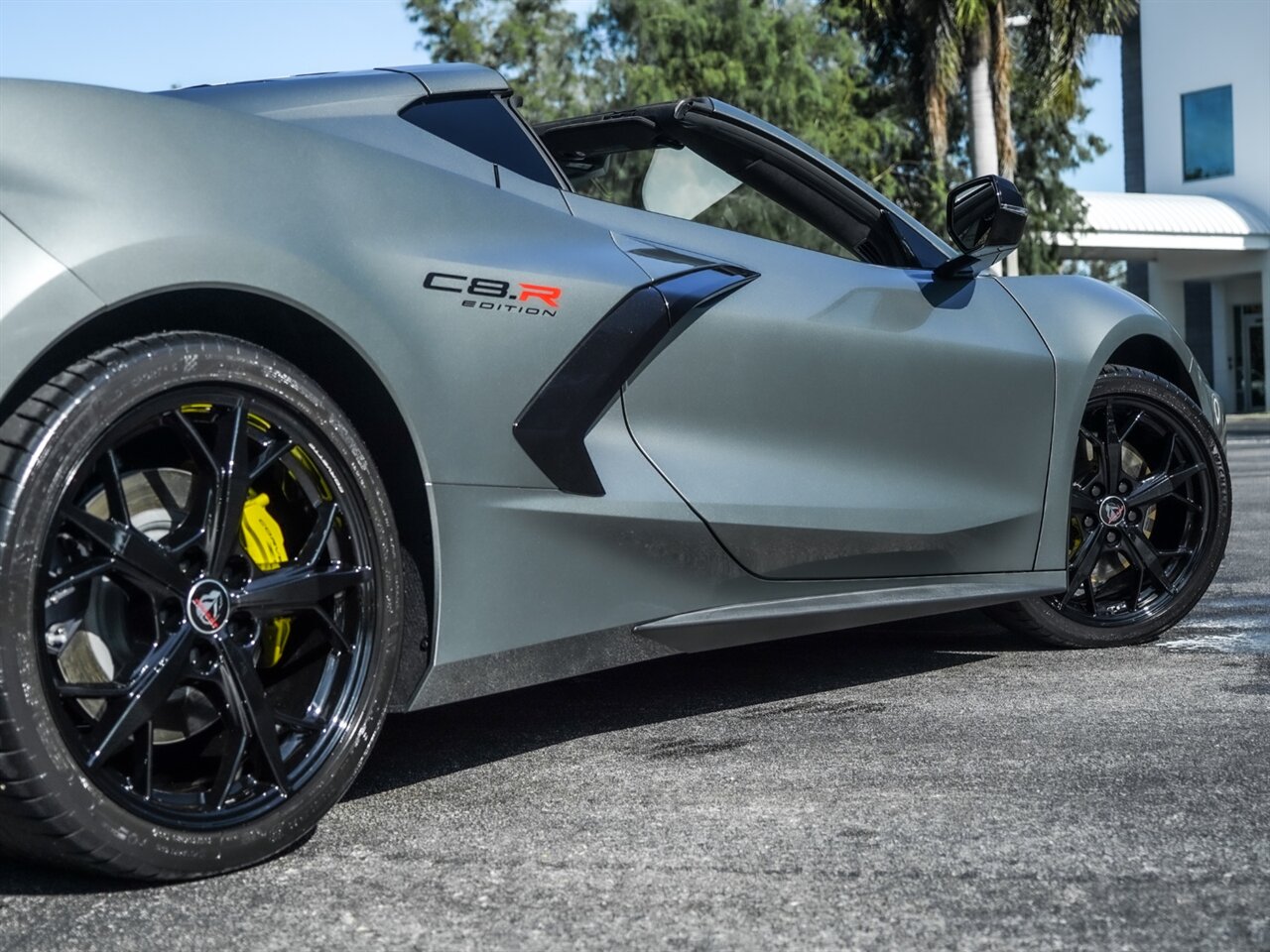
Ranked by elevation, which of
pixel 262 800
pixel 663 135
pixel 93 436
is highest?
pixel 663 135

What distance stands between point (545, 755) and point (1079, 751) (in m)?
1.05

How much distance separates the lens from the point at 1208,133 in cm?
3316

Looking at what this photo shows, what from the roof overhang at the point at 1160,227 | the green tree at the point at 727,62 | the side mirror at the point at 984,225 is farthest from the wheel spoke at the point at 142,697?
the roof overhang at the point at 1160,227

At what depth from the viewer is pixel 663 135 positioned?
3951mm

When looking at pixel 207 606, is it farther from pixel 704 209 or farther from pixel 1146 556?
pixel 1146 556

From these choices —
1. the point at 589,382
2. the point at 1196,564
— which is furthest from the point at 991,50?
the point at 589,382

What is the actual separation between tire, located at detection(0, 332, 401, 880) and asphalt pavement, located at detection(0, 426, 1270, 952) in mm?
135

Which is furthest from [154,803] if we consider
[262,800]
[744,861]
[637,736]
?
[637,736]

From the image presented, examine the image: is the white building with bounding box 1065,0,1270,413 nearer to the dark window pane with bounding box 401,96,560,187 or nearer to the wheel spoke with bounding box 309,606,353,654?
the dark window pane with bounding box 401,96,560,187

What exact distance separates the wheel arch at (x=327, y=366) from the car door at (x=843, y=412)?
1.66ft

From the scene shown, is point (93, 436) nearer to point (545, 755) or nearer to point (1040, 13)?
point (545, 755)

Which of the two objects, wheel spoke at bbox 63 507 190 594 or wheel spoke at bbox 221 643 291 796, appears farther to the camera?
wheel spoke at bbox 221 643 291 796

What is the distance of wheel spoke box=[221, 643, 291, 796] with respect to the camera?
2383 mm

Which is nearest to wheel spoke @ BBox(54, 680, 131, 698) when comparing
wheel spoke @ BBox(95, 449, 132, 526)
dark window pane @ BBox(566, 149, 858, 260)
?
wheel spoke @ BBox(95, 449, 132, 526)
